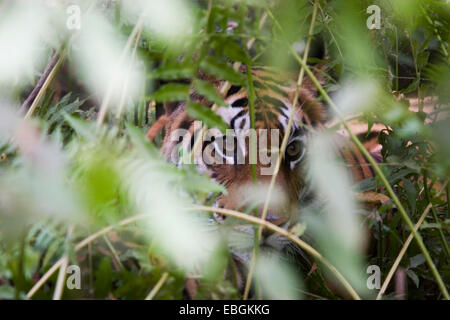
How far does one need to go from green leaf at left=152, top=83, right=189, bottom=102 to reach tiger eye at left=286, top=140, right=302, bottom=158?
2.70ft

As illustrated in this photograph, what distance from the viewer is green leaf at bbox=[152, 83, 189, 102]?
1.47 feet

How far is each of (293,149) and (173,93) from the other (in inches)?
32.7

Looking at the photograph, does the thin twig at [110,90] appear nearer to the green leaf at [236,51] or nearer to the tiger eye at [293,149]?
the green leaf at [236,51]

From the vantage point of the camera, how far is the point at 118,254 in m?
0.54

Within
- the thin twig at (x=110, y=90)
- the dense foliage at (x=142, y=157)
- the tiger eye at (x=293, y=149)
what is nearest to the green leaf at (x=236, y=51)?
the dense foliage at (x=142, y=157)

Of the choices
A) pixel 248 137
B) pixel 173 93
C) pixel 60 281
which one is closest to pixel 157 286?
pixel 60 281

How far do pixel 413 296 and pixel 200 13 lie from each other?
60 centimetres

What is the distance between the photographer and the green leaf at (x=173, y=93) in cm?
45

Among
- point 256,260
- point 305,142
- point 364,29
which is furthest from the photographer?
point 305,142

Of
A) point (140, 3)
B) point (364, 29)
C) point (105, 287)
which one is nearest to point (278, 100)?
point (364, 29)

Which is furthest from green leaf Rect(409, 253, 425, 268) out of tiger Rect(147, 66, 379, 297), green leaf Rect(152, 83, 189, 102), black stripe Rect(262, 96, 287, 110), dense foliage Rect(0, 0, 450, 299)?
black stripe Rect(262, 96, 287, 110)

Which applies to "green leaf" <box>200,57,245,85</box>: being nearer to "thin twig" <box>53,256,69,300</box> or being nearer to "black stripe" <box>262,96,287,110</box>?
"thin twig" <box>53,256,69,300</box>

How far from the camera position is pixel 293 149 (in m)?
1.24
